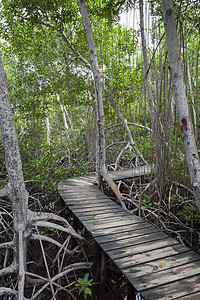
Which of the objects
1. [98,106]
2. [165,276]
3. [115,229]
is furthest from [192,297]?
[98,106]

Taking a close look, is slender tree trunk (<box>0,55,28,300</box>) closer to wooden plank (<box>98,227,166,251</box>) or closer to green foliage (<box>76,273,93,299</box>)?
green foliage (<box>76,273,93,299</box>)

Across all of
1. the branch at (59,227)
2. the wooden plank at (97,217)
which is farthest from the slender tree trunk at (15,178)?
the wooden plank at (97,217)

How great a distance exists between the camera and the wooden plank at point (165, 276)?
132 cm

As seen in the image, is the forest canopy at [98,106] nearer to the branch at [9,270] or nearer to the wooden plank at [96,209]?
the wooden plank at [96,209]

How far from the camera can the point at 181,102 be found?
1.58 meters

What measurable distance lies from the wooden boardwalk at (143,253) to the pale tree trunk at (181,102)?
15.9 inches

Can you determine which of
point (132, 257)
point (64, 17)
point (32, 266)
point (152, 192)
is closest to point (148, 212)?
point (152, 192)

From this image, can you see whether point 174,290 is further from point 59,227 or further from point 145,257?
point 59,227

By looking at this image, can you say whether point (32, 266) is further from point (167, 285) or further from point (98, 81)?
point (98, 81)

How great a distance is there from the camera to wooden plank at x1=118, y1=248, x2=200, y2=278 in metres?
1.44

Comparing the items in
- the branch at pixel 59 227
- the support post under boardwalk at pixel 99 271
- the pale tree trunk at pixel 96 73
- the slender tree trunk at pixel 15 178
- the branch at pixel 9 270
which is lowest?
the support post under boardwalk at pixel 99 271

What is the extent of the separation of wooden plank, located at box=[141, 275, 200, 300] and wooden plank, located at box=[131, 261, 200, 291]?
3 centimetres

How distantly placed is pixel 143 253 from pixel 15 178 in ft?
3.51

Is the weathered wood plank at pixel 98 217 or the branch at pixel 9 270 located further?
the weathered wood plank at pixel 98 217
